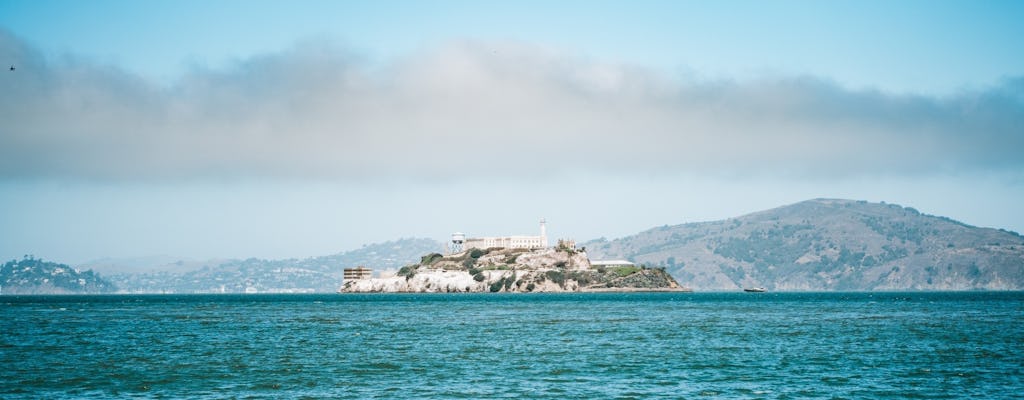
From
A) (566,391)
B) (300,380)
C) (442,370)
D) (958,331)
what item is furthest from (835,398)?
(958,331)

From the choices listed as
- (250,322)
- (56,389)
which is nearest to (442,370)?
(56,389)

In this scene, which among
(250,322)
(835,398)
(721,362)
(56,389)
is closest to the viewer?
(835,398)

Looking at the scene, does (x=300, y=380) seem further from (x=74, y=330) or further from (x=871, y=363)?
(x=74, y=330)

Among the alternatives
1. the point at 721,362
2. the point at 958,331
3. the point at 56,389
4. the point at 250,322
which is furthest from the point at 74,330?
the point at 958,331

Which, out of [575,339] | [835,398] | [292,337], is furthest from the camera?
[292,337]

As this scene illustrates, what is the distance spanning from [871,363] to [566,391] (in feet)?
Result: 80.5

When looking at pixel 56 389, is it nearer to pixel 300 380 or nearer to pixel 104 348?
pixel 300 380

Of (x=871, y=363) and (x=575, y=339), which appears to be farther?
(x=575, y=339)

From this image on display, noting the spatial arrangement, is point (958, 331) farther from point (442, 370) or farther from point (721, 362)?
point (442, 370)

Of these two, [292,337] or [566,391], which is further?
[292,337]

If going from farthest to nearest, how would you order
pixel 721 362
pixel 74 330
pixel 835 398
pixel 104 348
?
pixel 74 330 < pixel 104 348 < pixel 721 362 < pixel 835 398

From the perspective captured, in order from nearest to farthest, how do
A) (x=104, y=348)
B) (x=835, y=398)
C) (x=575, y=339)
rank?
1. (x=835, y=398)
2. (x=104, y=348)
3. (x=575, y=339)

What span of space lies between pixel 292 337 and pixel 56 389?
3961 centimetres

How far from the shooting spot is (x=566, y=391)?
54.0 metres
